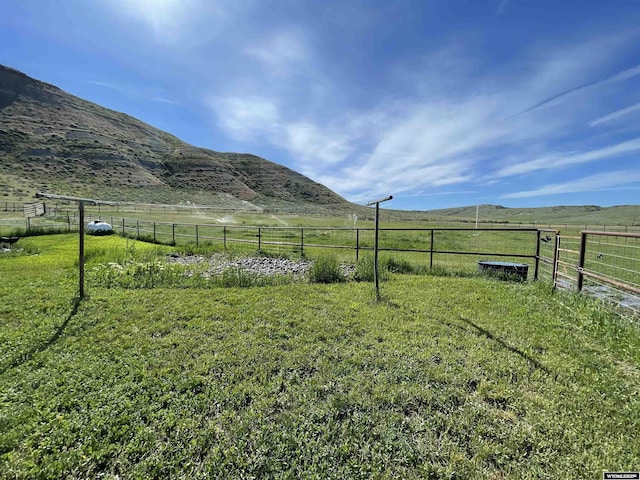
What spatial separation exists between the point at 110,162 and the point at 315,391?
85.0 m

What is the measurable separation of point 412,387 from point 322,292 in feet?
12.0

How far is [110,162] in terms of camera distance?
67750mm

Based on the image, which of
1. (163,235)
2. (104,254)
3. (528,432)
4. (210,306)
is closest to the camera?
(528,432)

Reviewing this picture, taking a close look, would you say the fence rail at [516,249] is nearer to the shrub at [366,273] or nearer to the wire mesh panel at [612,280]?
the wire mesh panel at [612,280]

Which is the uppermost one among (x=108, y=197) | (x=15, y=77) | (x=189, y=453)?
(x=15, y=77)

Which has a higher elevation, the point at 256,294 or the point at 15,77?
the point at 15,77

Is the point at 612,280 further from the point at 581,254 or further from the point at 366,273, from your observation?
the point at 366,273

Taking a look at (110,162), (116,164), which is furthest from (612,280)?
(110,162)

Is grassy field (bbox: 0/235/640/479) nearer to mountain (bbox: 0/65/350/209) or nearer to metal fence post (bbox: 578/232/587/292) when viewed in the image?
metal fence post (bbox: 578/232/587/292)

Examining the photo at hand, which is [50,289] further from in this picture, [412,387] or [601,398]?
[601,398]

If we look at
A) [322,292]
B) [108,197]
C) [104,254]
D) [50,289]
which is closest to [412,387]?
[322,292]

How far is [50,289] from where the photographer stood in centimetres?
588

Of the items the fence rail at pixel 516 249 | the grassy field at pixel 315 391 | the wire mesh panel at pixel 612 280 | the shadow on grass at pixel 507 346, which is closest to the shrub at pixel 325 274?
the fence rail at pixel 516 249

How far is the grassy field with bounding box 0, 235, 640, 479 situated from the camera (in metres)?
1.95
